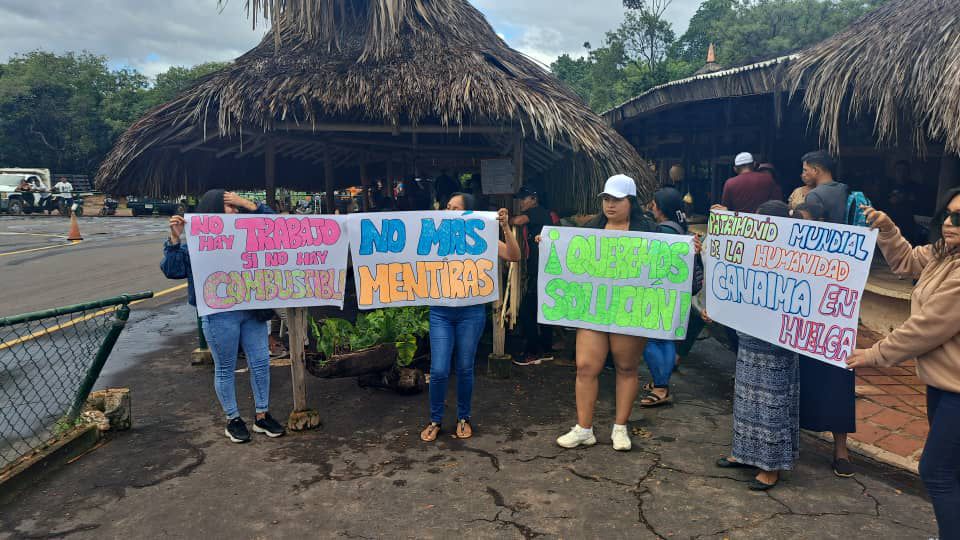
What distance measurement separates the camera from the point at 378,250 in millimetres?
4203

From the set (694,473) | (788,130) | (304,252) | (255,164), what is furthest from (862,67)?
(255,164)

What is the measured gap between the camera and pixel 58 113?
39938 millimetres

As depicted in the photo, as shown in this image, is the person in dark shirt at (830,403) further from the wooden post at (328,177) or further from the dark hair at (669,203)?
the wooden post at (328,177)

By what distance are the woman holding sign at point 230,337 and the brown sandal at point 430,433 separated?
3.36 feet

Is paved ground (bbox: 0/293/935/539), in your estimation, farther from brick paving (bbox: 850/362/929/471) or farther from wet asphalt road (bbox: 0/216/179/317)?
wet asphalt road (bbox: 0/216/179/317)

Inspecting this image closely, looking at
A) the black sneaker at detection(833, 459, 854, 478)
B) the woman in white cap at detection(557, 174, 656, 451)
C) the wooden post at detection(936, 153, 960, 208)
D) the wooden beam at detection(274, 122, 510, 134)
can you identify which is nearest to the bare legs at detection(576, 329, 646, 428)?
the woman in white cap at detection(557, 174, 656, 451)

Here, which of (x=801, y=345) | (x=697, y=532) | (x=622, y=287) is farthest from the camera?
(x=622, y=287)

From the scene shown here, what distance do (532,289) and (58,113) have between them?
46.4m

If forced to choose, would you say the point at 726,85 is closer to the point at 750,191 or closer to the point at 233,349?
the point at 750,191

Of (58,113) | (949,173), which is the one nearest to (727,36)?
(949,173)

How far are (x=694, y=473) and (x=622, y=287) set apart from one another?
4.03 feet

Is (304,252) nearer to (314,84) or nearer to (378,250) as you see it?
(378,250)

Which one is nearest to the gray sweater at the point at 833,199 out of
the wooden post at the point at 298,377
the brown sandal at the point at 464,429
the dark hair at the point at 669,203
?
the dark hair at the point at 669,203

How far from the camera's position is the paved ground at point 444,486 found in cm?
296
